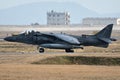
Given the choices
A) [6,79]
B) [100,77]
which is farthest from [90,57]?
[6,79]

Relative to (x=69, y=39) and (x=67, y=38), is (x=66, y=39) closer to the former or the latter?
(x=67, y=38)

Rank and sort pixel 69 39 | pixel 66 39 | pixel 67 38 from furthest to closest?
pixel 67 38
pixel 66 39
pixel 69 39

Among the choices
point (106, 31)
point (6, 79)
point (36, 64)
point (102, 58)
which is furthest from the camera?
point (106, 31)

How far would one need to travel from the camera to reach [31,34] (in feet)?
238

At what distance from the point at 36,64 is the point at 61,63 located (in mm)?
3692

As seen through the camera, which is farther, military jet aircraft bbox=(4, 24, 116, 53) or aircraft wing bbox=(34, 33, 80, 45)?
military jet aircraft bbox=(4, 24, 116, 53)

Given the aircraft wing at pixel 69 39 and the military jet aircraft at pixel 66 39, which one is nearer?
the aircraft wing at pixel 69 39

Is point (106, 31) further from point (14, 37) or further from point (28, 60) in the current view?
point (28, 60)

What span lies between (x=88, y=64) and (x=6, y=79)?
59.8ft

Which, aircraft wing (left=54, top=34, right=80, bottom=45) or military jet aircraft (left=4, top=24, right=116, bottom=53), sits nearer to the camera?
aircraft wing (left=54, top=34, right=80, bottom=45)

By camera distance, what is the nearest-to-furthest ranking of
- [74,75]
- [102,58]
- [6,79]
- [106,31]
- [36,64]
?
[6,79]
[74,75]
[36,64]
[102,58]
[106,31]

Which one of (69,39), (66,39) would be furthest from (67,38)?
(69,39)

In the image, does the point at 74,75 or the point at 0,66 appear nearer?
the point at 74,75

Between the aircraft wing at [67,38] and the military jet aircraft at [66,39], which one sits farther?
the military jet aircraft at [66,39]
